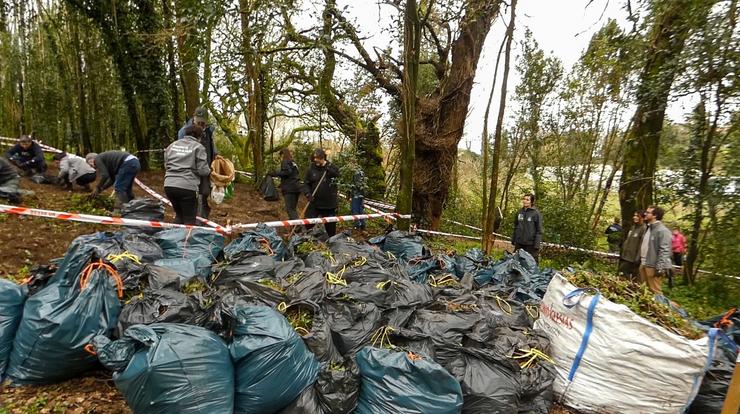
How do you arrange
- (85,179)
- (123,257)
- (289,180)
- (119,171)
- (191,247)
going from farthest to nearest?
(85,179) < (289,180) < (119,171) < (191,247) < (123,257)

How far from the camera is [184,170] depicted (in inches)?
181

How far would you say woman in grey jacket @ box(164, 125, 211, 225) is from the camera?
458cm

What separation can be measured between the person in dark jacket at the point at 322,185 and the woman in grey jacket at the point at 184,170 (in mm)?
1828

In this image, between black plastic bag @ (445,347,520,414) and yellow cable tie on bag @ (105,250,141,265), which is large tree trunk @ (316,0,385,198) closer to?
yellow cable tie on bag @ (105,250,141,265)

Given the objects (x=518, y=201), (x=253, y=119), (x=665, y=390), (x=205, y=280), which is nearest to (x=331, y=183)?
(x=205, y=280)

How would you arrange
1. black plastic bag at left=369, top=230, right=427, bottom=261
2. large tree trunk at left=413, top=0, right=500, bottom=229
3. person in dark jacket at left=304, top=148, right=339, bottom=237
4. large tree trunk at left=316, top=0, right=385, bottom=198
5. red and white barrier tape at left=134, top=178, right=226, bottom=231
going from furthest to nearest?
1. large tree trunk at left=316, top=0, right=385, bottom=198
2. large tree trunk at left=413, top=0, right=500, bottom=229
3. person in dark jacket at left=304, top=148, right=339, bottom=237
4. red and white barrier tape at left=134, top=178, right=226, bottom=231
5. black plastic bag at left=369, top=230, right=427, bottom=261

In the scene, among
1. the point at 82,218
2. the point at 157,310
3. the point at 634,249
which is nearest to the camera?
the point at 157,310

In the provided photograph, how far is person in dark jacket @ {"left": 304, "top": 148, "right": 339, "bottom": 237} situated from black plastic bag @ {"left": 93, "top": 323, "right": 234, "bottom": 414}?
414 centimetres

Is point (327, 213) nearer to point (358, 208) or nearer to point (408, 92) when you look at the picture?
point (408, 92)

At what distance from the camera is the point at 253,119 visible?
942 centimetres

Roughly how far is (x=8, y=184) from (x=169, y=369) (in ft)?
17.6

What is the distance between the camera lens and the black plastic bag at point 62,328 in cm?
233

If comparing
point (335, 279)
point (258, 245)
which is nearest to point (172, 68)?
point (258, 245)

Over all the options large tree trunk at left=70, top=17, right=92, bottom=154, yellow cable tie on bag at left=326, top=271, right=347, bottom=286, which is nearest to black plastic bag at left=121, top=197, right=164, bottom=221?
yellow cable tie on bag at left=326, top=271, right=347, bottom=286
